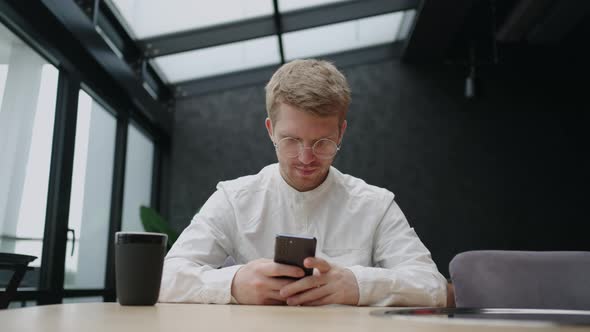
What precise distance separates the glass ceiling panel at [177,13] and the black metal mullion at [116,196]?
0.72 m

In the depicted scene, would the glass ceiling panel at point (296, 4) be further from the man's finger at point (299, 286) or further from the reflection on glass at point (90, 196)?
the man's finger at point (299, 286)

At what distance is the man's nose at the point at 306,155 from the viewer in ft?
4.96

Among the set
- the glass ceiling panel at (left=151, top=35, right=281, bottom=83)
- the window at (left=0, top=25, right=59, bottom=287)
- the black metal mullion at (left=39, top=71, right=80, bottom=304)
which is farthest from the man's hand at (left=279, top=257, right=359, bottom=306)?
the glass ceiling panel at (left=151, top=35, right=281, bottom=83)

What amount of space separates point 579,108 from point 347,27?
273 cm

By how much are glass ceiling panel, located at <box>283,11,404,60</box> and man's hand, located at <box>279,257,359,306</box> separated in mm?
3943

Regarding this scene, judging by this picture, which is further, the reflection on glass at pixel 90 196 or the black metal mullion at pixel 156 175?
the black metal mullion at pixel 156 175

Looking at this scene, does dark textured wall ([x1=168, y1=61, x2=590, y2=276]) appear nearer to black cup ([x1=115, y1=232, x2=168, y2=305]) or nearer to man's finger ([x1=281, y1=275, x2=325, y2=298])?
man's finger ([x1=281, y1=275, x2=325, y2=298])

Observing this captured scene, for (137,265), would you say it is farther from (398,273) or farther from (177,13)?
(177,13)

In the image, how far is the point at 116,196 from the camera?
4.22m

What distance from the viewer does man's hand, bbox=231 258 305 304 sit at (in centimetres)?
116

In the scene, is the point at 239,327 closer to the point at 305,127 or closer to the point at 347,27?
the point at 305,127

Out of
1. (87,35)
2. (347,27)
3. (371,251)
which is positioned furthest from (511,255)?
(347,27)

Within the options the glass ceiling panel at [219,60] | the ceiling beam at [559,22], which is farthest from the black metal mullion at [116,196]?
the ceiling beam at [559,22]

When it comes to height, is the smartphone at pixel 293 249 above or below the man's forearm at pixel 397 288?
above
